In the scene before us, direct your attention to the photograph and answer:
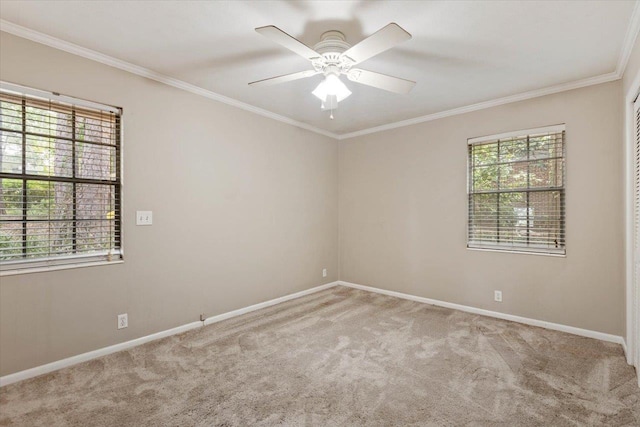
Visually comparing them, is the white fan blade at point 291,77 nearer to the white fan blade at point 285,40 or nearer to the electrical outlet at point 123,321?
the white fan blade at point 285,40

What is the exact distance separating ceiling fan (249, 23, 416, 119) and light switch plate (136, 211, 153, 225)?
1643 mm

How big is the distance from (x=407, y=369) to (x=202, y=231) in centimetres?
241

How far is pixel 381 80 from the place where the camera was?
242cm

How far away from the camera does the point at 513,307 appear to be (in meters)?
3.51

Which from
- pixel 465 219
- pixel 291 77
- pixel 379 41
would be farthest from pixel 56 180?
pixel 465 219

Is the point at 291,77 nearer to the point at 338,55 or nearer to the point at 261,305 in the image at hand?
the point at 338,55

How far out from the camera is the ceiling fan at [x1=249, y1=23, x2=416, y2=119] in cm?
183

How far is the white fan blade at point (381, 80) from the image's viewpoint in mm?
2352

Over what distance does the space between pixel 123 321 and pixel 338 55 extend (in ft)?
9.37

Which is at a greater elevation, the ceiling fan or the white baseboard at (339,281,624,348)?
the ceiling fan

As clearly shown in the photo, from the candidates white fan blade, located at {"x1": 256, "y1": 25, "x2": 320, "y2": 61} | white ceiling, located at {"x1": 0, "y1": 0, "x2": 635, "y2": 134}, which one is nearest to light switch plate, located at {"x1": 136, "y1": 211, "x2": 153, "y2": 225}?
white ceiling, located at {"x1": 0, "y1": 0, "x2": 635, "y2": 134}

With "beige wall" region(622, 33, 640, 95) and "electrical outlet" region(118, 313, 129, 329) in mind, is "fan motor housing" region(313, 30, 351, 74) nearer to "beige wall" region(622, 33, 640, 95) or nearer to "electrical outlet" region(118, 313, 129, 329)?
"beige wall" region(622, 33, 640, 95)

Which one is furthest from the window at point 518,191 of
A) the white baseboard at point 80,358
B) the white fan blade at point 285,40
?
the white baseboard at point 80,358

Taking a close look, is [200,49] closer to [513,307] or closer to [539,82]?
[539,82]
